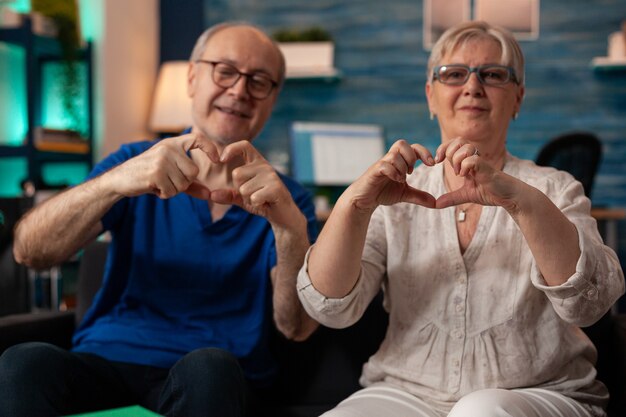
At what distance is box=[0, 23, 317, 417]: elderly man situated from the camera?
131 centimetres

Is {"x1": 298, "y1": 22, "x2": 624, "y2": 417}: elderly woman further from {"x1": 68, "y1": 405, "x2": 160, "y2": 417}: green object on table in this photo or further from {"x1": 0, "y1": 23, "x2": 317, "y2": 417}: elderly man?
{"x1": 68, "y1": 405, "x2": 160, "y2": 417}: green object on table

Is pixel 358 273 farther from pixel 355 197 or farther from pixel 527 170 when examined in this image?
pixel 527 170

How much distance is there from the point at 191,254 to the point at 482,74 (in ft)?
2.33

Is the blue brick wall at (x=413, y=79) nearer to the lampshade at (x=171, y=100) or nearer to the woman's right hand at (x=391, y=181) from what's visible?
the lampshade at (x=171, y=100)

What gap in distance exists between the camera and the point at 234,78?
65.9 inches

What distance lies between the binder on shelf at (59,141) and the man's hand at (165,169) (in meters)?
2.38

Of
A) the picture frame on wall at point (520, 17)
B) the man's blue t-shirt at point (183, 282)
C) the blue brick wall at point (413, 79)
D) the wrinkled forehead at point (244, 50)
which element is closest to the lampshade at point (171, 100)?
the blue brick wall at point (413, 79)

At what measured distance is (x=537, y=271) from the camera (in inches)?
47.8

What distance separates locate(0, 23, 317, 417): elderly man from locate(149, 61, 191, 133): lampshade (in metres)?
2.70

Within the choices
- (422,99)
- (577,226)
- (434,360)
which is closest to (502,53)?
(577,226)

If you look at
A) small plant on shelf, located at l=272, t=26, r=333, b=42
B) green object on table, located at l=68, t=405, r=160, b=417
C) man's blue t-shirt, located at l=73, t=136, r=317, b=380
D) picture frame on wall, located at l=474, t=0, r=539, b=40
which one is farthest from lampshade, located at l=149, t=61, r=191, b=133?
green object on table, located at l=68, t=405, r=160, b=417

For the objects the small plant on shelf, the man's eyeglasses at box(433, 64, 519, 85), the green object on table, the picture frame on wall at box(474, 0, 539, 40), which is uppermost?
the picture frame on wall at box(474, 0, 539, 40)

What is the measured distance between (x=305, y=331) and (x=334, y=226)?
0.35m

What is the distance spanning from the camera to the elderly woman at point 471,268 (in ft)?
3.88
